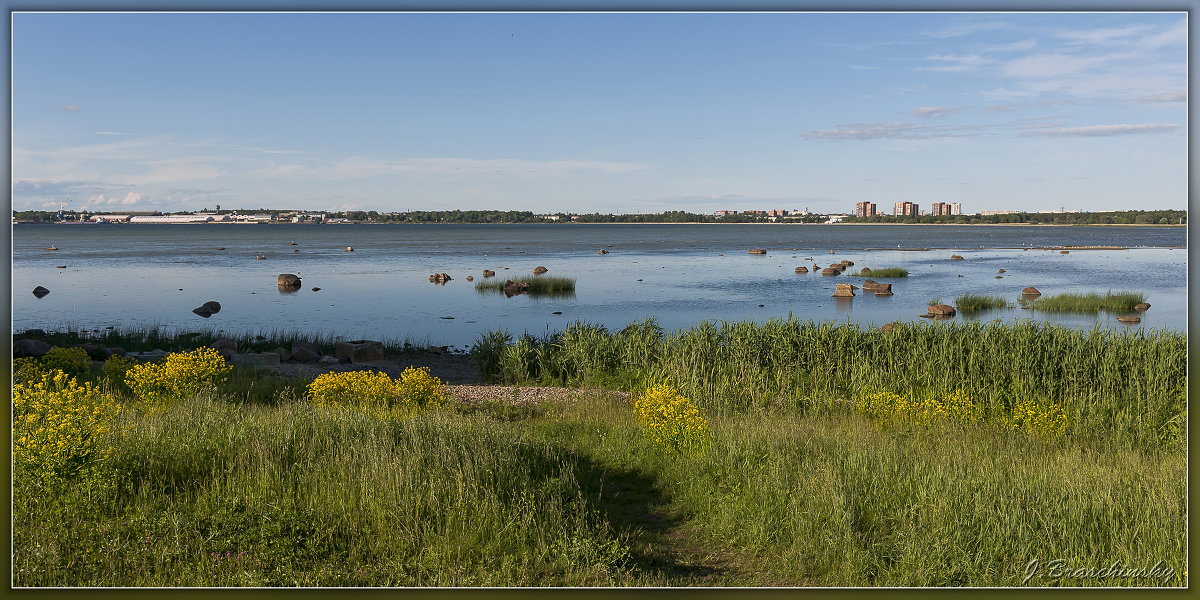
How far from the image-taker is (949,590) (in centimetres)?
550

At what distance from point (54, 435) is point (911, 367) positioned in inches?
507

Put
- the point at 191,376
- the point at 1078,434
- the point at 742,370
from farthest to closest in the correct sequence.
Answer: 1. the point at 742,370
2. the point at 191,376
3. the point at 1078,434

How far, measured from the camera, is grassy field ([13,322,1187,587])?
6031 millimetres

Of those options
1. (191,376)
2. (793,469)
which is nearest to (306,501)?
(793,469)

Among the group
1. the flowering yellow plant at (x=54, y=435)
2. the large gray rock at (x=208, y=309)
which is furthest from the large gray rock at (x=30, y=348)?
the large gray rock at (x=208, y=309)

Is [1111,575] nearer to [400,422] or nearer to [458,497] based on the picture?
[458,497]

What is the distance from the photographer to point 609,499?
27.6 ft

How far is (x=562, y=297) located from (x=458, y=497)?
37.3m

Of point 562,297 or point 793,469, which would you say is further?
point 562,297

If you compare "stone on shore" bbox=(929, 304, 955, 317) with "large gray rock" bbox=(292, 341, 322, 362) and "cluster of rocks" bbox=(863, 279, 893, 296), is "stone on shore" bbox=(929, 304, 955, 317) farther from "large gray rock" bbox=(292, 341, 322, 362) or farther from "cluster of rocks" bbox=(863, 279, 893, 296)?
"large gray rock" bbox=(292, 341, 322, 362)

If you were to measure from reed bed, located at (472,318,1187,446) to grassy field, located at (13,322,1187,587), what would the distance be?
0.23m

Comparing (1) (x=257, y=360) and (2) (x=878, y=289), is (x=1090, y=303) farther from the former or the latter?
(1) (x=257, y=360)

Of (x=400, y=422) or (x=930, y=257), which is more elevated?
(x=930, y=257)

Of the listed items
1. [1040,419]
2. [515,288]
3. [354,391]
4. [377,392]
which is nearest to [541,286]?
[515,288]
